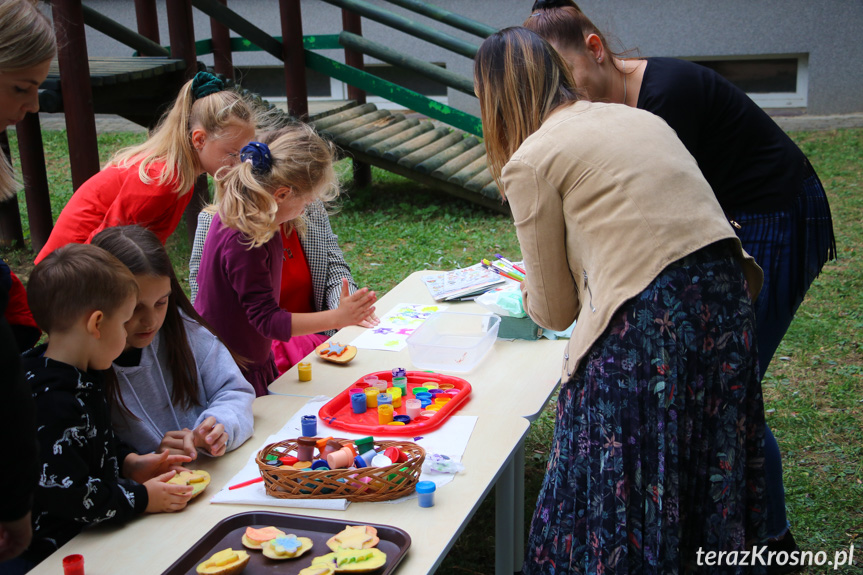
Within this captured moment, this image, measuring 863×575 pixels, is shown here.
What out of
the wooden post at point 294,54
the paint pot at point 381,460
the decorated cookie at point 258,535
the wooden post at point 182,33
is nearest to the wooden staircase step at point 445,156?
the wooden post at point 294,54

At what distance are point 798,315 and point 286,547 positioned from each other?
4119 millimetres

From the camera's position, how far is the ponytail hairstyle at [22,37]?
1.79m

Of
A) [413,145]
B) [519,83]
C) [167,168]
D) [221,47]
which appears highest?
[221,47]

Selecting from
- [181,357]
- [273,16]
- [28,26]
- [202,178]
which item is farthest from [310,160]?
[273,16]

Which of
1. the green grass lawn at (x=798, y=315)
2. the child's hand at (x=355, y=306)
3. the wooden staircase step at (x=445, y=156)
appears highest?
the child's hand at (x=355, y=306)

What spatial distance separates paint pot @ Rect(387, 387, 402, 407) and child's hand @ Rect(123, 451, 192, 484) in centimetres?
60

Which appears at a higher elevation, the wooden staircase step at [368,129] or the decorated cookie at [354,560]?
the wooden staircase step at [368,129]

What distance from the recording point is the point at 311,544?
1.60 m

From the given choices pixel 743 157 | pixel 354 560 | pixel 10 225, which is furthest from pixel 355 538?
pixel 10 225

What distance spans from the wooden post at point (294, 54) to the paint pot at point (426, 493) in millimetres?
5472

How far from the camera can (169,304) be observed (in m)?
2.16

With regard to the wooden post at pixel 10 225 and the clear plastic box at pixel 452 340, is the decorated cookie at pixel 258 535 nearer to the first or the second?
the clear plastic box at pixel 452 340

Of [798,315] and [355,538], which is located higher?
[355,538]

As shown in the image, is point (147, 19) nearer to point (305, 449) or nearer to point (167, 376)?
point (167, 376)
